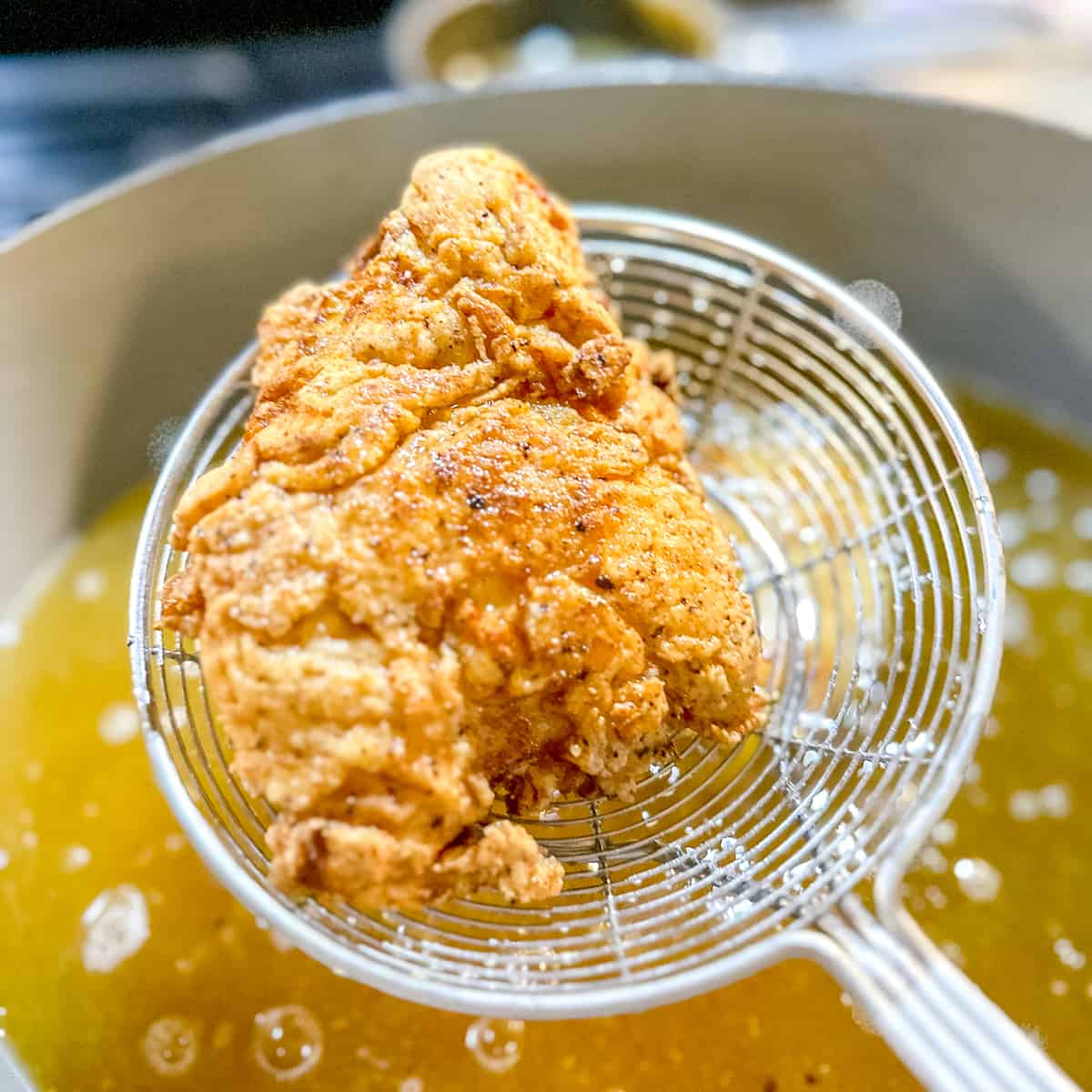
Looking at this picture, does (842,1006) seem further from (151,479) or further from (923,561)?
(151,479)

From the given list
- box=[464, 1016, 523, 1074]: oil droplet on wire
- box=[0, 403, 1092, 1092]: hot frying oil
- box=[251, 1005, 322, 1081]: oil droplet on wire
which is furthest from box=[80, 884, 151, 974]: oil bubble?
box=[464, 1016, 523, 1074]: oil droplet on wire

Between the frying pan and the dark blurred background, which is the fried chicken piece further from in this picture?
the dark blurred background

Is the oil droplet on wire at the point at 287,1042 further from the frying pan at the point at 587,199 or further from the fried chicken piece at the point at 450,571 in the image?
the frying pan at the point at 587,199

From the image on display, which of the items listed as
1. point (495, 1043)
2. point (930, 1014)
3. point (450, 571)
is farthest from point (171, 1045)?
point (930, 1014)

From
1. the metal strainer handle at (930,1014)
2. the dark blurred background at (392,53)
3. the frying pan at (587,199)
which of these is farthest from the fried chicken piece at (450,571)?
the dark blurred background at (392,53)

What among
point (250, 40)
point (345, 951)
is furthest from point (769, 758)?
point (250, 40)

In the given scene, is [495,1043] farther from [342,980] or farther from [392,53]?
[392,53]
